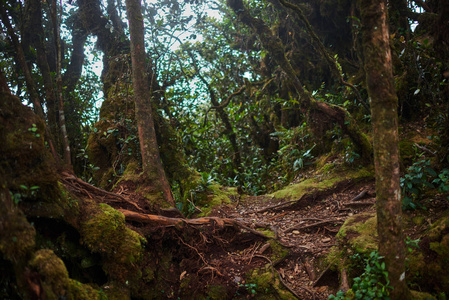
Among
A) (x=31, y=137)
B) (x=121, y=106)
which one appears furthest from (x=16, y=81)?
(x=31, y=137)

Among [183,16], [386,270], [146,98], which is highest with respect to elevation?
[183,16]

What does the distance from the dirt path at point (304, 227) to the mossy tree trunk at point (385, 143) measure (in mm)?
1307

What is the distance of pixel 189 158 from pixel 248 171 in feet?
7.40

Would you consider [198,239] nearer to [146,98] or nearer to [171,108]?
[146,98]

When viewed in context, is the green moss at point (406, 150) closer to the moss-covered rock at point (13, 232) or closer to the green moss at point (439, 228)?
the green moss at point (439, 228)

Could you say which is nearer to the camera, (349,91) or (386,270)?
(386,270)

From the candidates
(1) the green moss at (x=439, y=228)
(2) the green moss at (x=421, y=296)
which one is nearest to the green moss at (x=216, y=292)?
(2) the green moss at (x=421, y=296)

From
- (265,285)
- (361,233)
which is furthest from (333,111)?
(265,285)

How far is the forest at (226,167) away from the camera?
306 cm

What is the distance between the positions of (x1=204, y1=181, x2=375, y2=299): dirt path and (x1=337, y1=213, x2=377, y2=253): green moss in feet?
1.31

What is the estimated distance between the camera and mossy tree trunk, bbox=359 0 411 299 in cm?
304

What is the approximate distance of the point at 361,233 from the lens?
4418 mm

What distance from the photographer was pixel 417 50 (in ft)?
22.4

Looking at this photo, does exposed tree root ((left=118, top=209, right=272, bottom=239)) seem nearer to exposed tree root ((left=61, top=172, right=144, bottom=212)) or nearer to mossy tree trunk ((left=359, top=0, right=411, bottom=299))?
exposed tree root ((left=61, top=172, right=144, bottom=212))
